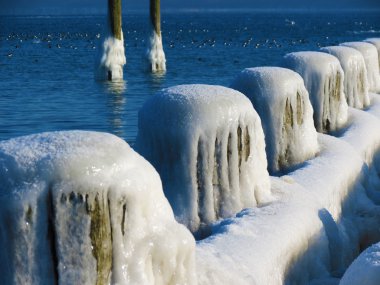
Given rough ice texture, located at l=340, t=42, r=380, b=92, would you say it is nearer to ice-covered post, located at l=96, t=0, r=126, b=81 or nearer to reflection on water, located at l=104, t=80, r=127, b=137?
reflection on water, located at l=104, t=80, r=127, b=137

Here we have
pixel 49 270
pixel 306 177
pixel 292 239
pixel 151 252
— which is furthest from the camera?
pixel 306 177

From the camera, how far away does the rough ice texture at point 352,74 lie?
9102 mm

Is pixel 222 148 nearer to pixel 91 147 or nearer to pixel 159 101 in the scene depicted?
pixel 159 101

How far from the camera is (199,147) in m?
4.76

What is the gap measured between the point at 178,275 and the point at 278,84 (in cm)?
288

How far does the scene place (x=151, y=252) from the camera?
133 inches

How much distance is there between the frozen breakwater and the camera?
3.17 m

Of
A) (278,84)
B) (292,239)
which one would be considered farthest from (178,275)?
(278,84)

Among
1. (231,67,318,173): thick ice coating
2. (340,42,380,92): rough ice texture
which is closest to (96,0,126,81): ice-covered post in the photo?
(340,42,380,92): rough ice texture

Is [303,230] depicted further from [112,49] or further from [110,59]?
[110,59]

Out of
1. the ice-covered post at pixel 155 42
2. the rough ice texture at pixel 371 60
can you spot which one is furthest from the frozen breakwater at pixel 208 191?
the ice-covered post at pixel 155 42

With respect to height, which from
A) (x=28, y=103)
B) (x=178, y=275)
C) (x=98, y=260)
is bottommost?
(x=28, y=103)

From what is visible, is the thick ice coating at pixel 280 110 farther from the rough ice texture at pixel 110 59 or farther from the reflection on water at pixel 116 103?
the rough ice texture at pixel 110 59

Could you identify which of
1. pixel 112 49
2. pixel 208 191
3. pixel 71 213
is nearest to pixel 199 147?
pixel 208 191
